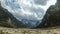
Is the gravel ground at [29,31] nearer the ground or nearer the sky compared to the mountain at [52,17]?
nearer the ground

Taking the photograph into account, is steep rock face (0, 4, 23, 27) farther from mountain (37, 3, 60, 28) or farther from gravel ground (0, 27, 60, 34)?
mountain (37, 3, 60, 28)

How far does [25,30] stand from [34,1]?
0.44 meters

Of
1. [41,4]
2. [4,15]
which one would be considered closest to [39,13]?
[41,4]

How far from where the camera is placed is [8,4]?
278 cm

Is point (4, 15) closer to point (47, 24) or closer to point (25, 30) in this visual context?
point (25, 30)

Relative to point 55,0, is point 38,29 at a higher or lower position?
lower

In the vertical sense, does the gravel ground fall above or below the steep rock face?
below

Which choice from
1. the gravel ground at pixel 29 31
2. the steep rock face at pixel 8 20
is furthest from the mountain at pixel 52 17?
the steep rock face at pixel 8 20

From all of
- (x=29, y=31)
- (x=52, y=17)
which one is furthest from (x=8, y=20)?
(x=52, y=17)

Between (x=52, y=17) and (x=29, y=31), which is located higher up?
(x=52, y=17)

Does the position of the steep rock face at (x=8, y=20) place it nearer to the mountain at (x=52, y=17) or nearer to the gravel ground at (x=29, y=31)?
the gravel ground at (x=29, y=31)

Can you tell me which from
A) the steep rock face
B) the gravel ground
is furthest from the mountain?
the steep rock face

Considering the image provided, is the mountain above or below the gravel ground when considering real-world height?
above

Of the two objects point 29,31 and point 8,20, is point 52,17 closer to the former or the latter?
point 29,31
